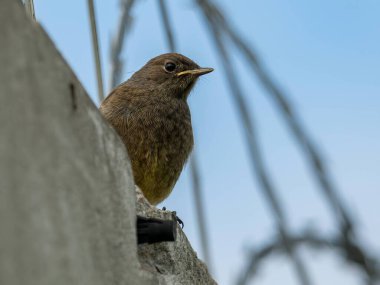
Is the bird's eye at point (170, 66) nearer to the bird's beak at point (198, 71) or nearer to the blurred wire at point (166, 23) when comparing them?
the bird's beak at point (198, 71)

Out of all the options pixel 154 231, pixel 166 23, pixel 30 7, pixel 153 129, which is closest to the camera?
pixel 154 231

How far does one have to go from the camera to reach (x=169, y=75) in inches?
262

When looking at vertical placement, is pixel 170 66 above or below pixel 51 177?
above

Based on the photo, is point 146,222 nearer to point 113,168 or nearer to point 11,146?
point 113,168

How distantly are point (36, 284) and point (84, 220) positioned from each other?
14.5 inches

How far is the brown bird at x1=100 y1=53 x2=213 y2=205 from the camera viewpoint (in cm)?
562

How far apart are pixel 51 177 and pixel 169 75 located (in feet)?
15.0

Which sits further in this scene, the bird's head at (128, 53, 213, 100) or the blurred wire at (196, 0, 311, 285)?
the bird's head at (128, 53, 213, 100)

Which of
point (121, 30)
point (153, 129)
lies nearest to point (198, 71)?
point (153, 129)

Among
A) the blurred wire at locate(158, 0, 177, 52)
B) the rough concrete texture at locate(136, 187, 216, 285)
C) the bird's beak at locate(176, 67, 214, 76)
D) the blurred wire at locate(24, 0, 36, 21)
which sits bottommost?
the rough concrete texture at locate(136, 187, 216, 285)

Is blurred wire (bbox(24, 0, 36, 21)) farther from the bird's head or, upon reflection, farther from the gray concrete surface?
the bird's head

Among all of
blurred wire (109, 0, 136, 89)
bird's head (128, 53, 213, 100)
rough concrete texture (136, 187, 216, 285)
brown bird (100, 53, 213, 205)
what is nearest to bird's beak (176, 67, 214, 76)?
bird's head (128, 53, 213, 100)

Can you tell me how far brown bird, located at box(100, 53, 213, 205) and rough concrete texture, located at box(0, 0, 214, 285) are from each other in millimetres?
2980

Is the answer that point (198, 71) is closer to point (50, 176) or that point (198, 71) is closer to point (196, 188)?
point (196, 188)
